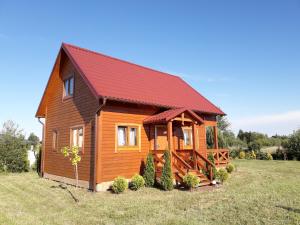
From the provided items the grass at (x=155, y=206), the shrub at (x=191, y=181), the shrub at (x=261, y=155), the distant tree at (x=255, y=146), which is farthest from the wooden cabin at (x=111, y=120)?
the distant tree at (x=255, y=146)

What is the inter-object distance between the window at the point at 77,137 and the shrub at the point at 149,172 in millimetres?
3400

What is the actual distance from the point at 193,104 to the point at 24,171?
13838 mm

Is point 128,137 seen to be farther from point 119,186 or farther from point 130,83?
point 130,83

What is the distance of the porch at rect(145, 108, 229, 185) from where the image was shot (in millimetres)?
12141

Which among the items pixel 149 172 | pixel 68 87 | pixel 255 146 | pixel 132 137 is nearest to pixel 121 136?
pixel 132 137

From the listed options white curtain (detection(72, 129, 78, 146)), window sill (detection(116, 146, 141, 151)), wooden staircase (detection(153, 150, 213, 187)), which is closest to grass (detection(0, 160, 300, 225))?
wooden staircase (detection(153, 150, 213, 187))

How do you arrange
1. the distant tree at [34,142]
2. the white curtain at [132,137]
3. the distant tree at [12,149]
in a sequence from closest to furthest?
the white curtain at [132,137]
the distant tree at [12,149]
the distant tree at [34,142]

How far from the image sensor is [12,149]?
1944 centimetres

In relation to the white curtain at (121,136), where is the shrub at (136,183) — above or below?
below

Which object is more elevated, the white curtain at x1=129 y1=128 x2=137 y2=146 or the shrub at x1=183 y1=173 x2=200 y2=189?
the white curtain at x1=129 y1=128 x2=137 y2=146

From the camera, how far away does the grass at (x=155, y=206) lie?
699 cm

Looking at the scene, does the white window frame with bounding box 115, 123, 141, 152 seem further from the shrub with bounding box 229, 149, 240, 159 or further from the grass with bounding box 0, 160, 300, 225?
the shrub with bounding box 229, 149, 240, 159

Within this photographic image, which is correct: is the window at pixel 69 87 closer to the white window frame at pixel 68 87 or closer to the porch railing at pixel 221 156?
the white window frame at pixel 68 87

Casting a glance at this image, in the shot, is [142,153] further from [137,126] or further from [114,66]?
[114,66]
